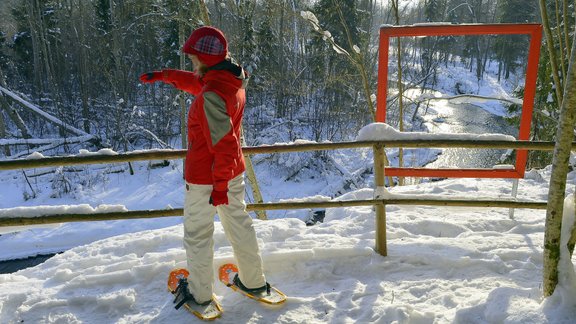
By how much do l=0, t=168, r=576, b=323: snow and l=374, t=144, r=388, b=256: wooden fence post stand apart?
0.09 meters

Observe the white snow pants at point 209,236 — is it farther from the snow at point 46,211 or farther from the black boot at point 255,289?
the snow at point 46,211

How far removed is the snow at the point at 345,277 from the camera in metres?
2.76

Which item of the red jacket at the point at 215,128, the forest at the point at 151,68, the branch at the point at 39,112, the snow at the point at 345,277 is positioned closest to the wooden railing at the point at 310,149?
the snow at the point at 345,277

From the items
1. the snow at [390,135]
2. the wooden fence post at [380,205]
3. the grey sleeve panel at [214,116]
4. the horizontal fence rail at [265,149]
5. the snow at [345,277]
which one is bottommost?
the snow at [345,277]

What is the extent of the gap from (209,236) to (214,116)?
86 cm

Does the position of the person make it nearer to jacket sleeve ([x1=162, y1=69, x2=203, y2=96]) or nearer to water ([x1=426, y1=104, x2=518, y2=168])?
jacket sleeve ([x1=162, y1=69, x2=203, y2=96])

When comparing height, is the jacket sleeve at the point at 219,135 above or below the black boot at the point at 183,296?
above

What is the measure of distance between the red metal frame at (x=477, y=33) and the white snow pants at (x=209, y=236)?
2163mm

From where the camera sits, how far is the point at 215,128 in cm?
235

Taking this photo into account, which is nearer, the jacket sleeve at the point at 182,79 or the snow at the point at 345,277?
the snow at the point at 345,277

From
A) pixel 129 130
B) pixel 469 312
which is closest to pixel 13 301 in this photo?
pixel 469 312

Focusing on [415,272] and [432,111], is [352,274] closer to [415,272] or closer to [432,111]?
[415,272]

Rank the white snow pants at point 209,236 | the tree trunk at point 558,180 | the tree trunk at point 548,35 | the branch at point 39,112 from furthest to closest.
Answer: the branch at point 39,112 < the tree trunk at point 548,35 < the white snow pants at point 209,236 < the tree trunk at point 558,180

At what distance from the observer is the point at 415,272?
3.37m
